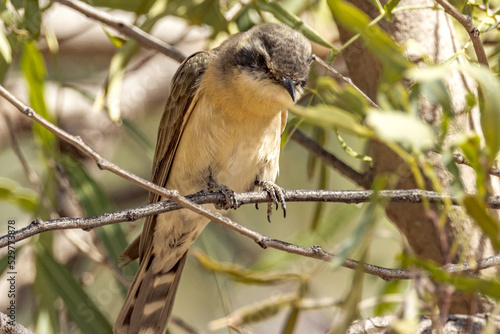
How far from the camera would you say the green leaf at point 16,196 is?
3.24 meters

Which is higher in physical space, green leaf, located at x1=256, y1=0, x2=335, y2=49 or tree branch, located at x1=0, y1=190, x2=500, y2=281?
green leaf, located at x1=256, y1=0, x2=335, y2=49

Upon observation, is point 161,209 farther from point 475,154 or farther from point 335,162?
point 335,162

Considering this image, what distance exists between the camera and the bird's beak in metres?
2.91

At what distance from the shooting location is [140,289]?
3.44 meters

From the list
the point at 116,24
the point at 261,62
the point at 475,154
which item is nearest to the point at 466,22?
the point at 475,154

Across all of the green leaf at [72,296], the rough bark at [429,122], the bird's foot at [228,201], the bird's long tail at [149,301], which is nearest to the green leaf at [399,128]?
the rough bark at [429,122]

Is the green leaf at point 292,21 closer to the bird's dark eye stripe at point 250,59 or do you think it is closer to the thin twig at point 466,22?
the bird's dark eye stripe at point 250,59

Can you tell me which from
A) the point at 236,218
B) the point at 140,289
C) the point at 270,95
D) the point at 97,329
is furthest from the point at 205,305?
the point at 270,95

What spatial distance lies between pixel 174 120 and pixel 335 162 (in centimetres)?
85

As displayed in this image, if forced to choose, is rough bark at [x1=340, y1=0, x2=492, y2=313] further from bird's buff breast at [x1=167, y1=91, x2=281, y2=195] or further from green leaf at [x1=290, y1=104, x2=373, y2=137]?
green leaf at [x1=290, y1=104, x2=373, y2=137]

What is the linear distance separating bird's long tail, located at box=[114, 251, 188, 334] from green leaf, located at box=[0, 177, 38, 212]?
0.62 metres

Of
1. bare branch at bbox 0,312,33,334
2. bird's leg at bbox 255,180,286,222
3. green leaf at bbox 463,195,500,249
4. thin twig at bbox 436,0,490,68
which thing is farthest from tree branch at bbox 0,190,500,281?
bird's leg at bbox 255,180,286,222

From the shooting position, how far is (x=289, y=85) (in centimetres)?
294

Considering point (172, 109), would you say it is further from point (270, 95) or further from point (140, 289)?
point (140, 289)
